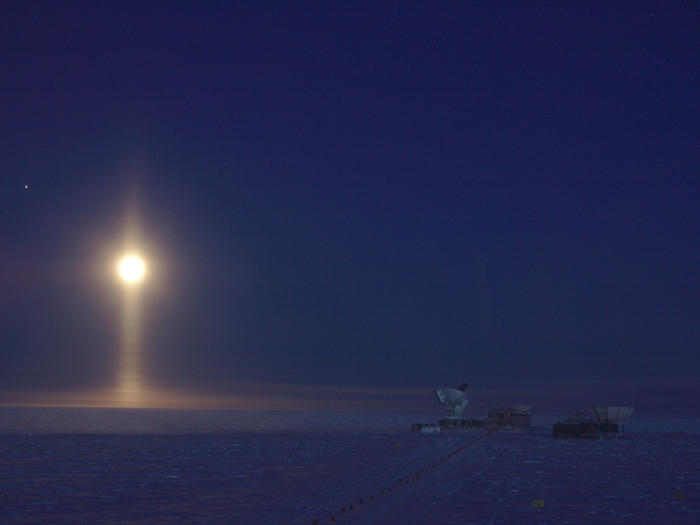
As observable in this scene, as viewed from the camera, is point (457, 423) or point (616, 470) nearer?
point (616, 470)

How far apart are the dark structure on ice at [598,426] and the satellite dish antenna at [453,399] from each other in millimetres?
30226

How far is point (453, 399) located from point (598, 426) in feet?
114

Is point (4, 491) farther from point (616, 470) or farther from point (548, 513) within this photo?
point (616, 470)

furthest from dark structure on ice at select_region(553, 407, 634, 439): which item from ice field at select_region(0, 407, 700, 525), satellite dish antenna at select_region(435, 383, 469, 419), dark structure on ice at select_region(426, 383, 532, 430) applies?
ice field at select_region(0, 407, 700, 525)

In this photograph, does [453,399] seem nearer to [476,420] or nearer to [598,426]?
[476,420]

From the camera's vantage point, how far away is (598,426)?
10750cm

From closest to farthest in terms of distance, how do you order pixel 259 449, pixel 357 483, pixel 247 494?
pixel 247 494, pixel 357 483, pixel 259 449

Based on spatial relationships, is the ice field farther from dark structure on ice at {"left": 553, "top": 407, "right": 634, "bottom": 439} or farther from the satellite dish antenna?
the satellite dish antenna

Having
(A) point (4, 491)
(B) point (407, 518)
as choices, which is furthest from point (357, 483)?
(A) point (4, 491)

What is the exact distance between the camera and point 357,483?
3966 centimetres

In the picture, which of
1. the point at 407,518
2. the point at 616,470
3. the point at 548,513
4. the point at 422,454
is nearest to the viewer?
the point at 407,518

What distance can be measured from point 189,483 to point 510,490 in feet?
59.9

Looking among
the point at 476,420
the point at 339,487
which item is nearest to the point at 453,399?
the point at 476,420

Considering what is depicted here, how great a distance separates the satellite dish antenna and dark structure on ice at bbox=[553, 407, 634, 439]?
3023 centimetres
